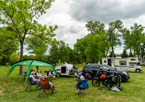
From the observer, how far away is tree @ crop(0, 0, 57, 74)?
13552 mm

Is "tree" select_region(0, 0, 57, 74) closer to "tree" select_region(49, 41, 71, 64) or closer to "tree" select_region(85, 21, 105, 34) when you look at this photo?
"tree" select_region(49, 41, 71, 64)

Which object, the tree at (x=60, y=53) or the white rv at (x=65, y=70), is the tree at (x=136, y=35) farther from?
the white rv at (x=65, y=70)

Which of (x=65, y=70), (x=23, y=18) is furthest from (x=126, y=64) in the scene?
(x=23, y=18)

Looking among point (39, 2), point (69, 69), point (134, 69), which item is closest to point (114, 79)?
point (69, 69)

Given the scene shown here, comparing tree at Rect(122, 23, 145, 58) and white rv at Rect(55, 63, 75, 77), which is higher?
tree at Rect(122, 23, 145, 58)

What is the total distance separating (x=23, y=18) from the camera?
45.8ft

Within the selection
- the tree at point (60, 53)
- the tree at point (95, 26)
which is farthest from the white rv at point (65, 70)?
the tree at point (95, 26)

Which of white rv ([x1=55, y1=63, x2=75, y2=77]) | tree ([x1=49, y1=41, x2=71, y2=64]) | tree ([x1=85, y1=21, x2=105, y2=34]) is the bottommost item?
white rv ([x1=55, y1=63, x2=75, y2=77])

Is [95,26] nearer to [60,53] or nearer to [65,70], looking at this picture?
[60,53]

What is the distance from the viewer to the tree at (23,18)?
1355cm

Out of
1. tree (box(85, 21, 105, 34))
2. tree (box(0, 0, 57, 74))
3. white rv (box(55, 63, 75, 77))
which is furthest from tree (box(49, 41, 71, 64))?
white rv (box(55, 63, 75, 77))

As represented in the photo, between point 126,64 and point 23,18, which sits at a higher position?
point 23,18

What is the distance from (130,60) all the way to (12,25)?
60.6 feet

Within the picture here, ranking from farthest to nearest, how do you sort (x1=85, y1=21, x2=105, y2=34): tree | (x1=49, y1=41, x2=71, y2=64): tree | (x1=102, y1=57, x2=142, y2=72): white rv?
1. (x1=85, y1=21, x2=105, y2=34): tree
2. (x1=49, y1=41, x2=71, y2=64): tree
3. (x1=102, y1=57, x2=142, y2=72): white rv
